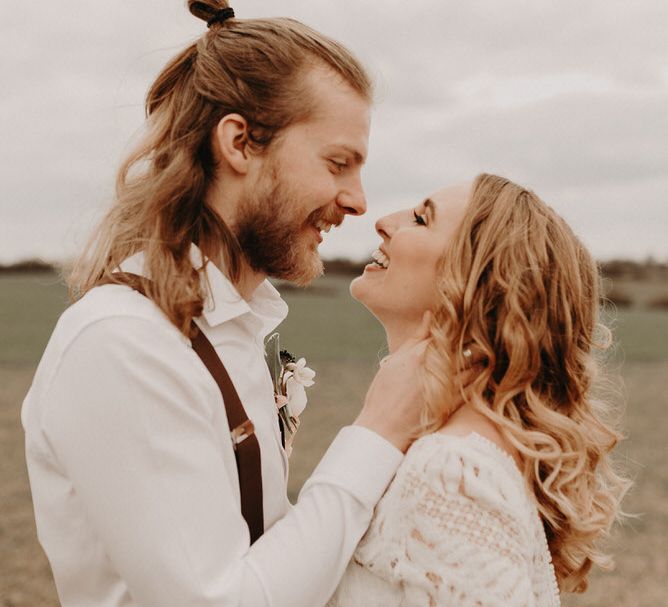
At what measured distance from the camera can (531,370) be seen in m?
3.25

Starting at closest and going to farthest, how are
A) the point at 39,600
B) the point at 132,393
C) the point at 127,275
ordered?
1. the point at 132,393
2. the point at 127,275
3. the point at 39,600

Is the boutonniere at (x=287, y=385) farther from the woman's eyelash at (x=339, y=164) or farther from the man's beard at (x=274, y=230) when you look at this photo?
the woman's eyelash at (x=339, y=164)

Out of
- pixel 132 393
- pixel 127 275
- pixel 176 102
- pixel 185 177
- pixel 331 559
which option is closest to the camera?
pixel 132 393

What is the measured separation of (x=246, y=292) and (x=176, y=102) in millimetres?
724

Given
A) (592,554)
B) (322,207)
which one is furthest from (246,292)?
(592,554)

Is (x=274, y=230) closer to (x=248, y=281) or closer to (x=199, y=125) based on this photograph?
(x=248, y=281)

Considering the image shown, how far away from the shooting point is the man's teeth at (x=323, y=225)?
11.0 ft

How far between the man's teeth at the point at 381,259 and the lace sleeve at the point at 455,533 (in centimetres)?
91

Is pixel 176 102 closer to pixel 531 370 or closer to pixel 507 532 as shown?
pixel 531 370

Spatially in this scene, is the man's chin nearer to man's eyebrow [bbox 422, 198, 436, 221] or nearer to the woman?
the woman

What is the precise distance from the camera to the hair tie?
11.6 feet

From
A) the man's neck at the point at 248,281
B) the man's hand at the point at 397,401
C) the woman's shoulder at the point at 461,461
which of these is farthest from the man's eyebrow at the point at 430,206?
the woman's shoulder at the point at 461,461

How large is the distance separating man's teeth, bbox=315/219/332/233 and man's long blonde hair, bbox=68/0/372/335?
321mm

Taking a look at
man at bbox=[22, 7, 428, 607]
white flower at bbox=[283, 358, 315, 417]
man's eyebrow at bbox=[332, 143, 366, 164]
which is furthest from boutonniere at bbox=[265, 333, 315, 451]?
man's eyebrow at bbox=[332, 143, 366, 164]
